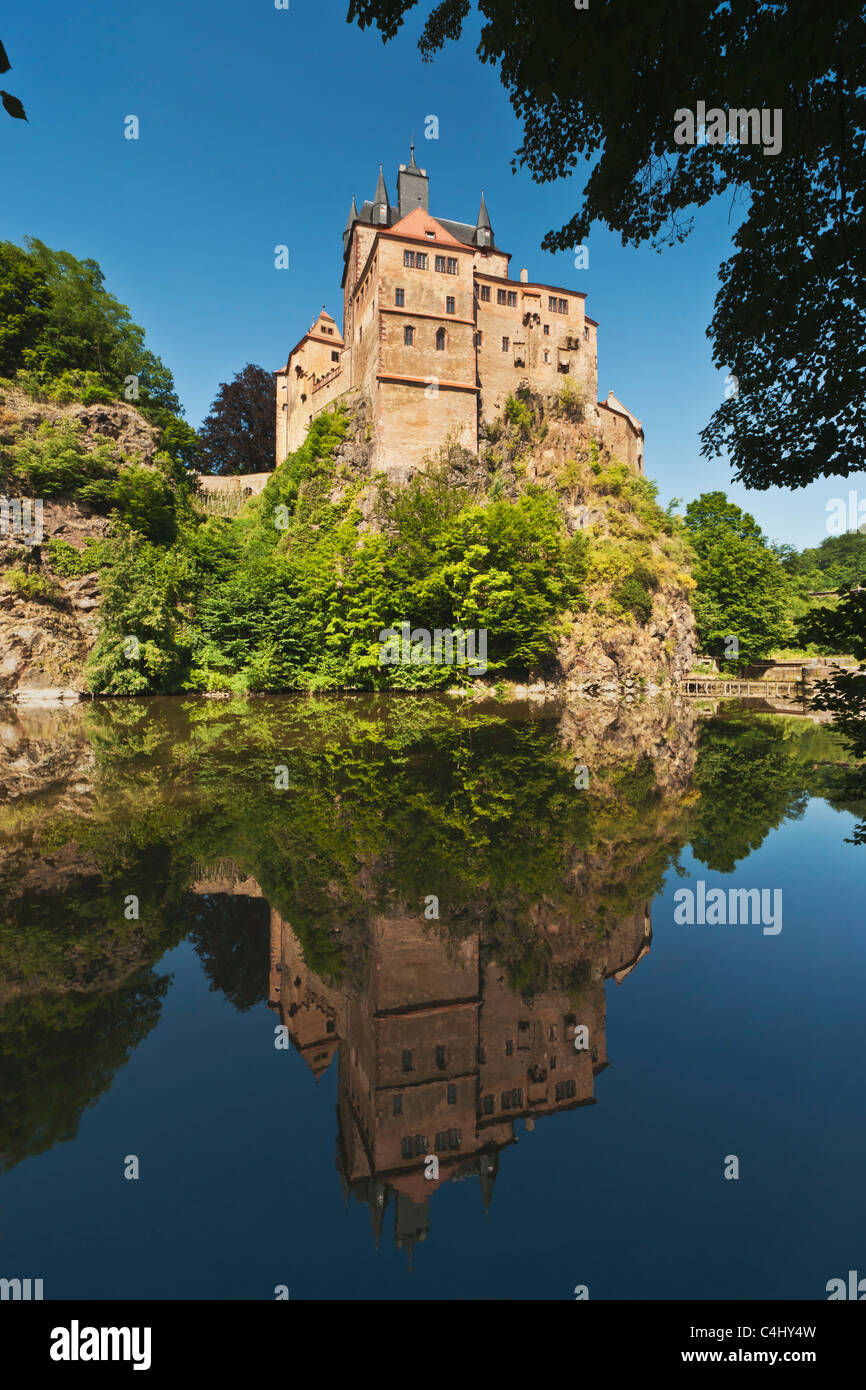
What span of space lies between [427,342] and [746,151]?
107 ft

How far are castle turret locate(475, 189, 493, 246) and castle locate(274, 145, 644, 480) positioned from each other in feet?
0.33

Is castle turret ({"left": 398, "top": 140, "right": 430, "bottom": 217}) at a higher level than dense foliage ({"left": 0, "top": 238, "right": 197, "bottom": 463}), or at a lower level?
higher

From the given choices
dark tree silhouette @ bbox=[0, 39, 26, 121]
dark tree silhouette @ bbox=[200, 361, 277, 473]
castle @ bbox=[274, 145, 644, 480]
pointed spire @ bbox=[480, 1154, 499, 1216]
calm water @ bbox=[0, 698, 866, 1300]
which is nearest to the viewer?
dark tree silhouette @ bbox=[0, 39, 26, 121]

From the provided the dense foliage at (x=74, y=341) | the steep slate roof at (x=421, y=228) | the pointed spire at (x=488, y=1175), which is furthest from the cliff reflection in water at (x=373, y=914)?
the steep slate roof at (x=421, y=228)

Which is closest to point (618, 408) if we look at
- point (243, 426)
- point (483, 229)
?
point (483, 229)

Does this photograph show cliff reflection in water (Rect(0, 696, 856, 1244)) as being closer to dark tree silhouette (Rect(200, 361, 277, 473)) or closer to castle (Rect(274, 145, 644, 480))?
castle (Rect(274, 145, 644, 480))

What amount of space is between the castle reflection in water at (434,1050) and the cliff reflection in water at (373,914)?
2 centimetres

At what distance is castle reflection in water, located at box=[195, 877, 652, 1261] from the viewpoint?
2.97 metres

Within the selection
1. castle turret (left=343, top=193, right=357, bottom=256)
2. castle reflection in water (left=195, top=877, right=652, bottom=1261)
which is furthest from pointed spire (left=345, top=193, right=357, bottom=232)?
castle reflection in water (left=195, top=877, right=652, bottom=1261)

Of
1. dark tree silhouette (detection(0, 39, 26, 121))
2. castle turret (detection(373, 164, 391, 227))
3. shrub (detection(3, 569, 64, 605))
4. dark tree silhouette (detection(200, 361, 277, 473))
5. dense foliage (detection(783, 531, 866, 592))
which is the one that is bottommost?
dark tree silhouette (detection(0, 39, 26, 121))

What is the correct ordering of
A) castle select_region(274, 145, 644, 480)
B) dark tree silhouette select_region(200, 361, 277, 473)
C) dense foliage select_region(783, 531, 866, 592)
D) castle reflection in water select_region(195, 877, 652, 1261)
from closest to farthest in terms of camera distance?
castle reflection in water select_region(195, 877, 652, 1261) < castle select_region(274, 145, 644, 480) < dark tree silhouette select_region(200, 361, 277, 473) < dense foliage select_region(783, 531, 866, 592)

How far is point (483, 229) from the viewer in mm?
44750
